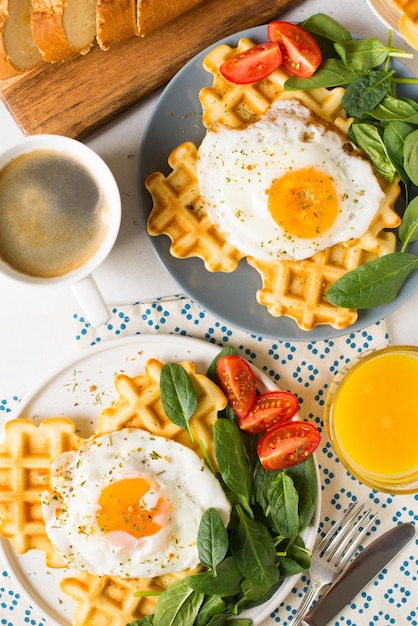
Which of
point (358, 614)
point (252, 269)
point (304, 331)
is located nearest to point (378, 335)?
point (304, 331)

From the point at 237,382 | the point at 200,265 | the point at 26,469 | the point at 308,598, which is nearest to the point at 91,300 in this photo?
the point at 200,265

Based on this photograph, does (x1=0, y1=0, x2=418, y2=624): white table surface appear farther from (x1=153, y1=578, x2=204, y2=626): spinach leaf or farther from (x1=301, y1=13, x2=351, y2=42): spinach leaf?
(x1=153, y1=578, x2=204, y2=626): spinach leaf

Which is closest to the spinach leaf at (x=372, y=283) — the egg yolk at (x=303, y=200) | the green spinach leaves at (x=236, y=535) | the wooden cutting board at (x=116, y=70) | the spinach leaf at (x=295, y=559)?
the egg yolk at (x=303, y=200)

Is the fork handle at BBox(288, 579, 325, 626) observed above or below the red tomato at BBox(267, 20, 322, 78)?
below

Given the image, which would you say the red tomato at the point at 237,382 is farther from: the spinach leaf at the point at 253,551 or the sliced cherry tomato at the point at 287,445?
the spinach leaf at the point at 253,551

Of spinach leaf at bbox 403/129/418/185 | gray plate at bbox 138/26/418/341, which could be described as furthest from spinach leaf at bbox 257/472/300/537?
spinach leaf at bbox 403/129/418/185
